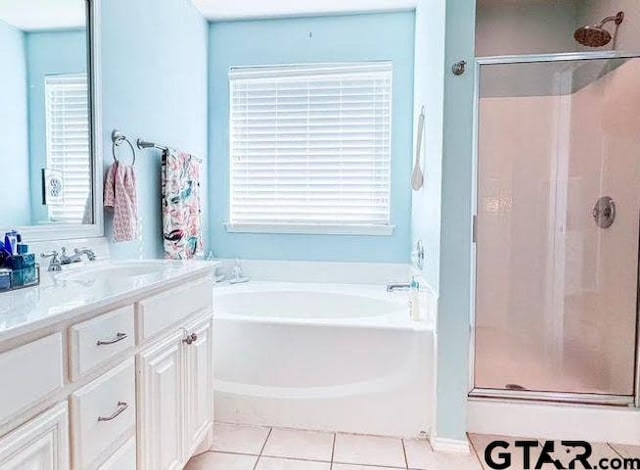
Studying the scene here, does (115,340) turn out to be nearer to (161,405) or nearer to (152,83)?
(161,405)

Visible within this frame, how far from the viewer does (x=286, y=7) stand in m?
2.58

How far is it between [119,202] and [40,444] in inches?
46.2

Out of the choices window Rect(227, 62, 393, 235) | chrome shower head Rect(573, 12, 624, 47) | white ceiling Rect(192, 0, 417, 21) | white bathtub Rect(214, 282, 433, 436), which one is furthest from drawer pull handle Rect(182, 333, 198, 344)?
chrome shower head Rect(573, 12, 624, 47)

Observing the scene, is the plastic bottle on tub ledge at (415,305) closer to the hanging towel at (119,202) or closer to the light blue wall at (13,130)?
the hanging towel at (119,202)

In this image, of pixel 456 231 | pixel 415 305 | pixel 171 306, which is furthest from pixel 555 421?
pixel 171 306

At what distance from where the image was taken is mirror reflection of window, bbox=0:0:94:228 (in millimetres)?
1298

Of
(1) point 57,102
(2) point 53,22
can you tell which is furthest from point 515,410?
(2) point 53,22

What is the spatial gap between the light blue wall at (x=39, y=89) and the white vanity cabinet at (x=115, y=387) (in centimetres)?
66

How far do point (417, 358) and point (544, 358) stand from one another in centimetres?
107

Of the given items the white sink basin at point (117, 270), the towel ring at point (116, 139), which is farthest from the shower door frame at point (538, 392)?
the towel ring at point (116, 139)

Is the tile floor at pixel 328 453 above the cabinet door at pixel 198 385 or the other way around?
the other way around

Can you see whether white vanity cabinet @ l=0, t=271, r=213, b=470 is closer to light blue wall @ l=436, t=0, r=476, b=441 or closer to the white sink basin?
the white sink basin

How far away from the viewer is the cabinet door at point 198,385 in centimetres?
141

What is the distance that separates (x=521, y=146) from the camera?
2518 mm
